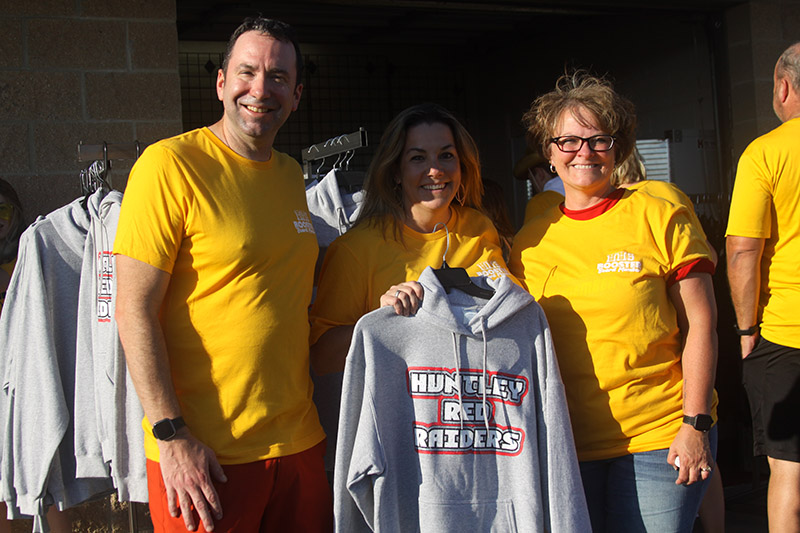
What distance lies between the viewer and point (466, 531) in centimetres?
199

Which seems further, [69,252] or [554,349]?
[69,252]

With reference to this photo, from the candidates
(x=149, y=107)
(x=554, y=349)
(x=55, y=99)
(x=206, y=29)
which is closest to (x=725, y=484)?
(x=554, y=349)

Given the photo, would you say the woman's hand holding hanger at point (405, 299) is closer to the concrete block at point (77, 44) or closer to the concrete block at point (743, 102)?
the concrete block at point (77, 44)

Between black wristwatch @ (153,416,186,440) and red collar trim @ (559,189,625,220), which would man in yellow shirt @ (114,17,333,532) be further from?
red collar trim @ (559,189,625,220)

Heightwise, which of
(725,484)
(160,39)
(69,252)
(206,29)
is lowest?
(725,484)

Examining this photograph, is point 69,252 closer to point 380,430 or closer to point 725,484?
point 380,430

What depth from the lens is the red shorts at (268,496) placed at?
197cm

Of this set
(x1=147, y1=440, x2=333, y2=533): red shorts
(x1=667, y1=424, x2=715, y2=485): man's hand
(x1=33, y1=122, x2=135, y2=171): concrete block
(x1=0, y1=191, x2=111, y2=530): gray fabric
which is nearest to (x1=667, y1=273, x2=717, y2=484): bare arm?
(x1=667, y1=424, x2=715, y2=485): man's hand

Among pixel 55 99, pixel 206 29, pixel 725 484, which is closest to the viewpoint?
pixel 55 99

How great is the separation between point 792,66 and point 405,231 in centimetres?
176

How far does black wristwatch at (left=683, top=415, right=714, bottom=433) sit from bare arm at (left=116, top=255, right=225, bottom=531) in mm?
1230

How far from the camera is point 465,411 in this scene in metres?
2.02

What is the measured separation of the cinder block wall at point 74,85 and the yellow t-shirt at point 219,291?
5.66ft

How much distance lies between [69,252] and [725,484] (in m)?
4.03
